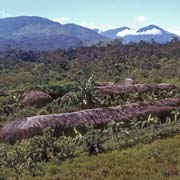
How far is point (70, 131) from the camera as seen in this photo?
2600cm

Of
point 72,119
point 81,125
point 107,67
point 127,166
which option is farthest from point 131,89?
point 107,67

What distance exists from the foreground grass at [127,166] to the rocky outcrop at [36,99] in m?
20.3

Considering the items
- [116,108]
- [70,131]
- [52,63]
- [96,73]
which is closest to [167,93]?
[116,108]

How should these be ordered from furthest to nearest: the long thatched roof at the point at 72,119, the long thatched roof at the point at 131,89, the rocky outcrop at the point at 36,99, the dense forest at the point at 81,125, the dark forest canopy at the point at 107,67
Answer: the dark forest canopy at the point at 107,67
the long thatched roof at the point at 131,89
the rocky outcrop at the point at 36,99
the long thatched roof at the point at 72,119
the dense forest at the point at 81,125

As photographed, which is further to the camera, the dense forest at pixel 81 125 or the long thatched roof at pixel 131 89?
the long thatched roof at pixel 131 89

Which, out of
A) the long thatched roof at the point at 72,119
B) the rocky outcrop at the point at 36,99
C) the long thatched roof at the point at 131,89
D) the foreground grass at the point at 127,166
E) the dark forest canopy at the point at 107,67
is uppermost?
the foreground grass at the point at 127,166

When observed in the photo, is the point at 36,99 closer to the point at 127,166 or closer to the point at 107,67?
the point at 127,166

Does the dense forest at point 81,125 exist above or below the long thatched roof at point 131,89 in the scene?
above

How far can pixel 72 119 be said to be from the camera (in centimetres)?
2675

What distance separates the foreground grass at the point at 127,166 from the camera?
634 inches

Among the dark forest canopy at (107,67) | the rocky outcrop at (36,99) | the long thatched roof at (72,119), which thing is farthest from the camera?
the dark forest canopy at (107,67)

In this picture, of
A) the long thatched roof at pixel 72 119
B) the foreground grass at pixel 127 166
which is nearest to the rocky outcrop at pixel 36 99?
the long thatched roof at pixel 72 119

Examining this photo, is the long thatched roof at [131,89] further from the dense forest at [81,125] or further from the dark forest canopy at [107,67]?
the dark forest canopy at [107,67]

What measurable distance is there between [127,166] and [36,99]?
2361cm
